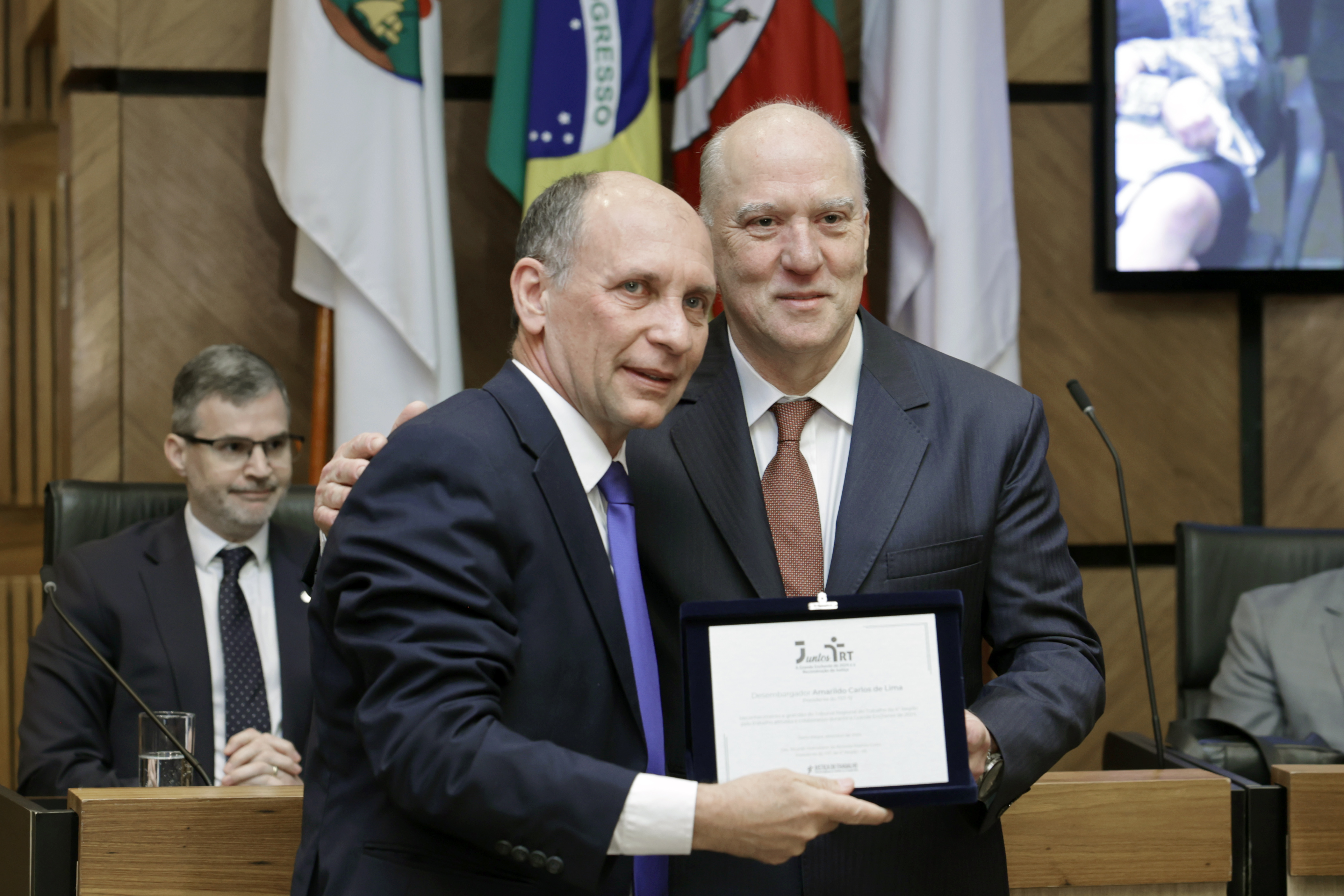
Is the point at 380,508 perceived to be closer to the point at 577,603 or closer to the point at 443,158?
the point at 577,603

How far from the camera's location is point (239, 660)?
297cm

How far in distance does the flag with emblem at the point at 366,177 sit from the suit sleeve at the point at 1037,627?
2.02 m

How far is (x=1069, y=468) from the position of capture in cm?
401

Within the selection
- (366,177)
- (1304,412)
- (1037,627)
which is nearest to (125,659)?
(366,177)

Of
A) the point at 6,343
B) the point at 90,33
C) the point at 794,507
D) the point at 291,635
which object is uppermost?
the point at 90,33

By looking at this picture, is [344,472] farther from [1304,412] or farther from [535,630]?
[1304,412]

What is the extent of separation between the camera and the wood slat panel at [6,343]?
5.09 meters

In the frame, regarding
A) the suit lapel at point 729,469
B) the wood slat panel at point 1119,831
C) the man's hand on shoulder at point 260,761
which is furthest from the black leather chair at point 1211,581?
the man's hand on shoulder at point 260,761

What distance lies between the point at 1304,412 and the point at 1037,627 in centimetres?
290

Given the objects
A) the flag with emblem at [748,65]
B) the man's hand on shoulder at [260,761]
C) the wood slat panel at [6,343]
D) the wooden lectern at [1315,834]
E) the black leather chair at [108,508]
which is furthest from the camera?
the wood slat panel at [6,343]

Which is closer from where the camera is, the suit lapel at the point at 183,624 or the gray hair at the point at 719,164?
the gray hair at the point at 719,164

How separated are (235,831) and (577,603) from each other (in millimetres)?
783

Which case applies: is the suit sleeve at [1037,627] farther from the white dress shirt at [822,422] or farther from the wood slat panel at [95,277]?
the wood slat panel at [95,277]

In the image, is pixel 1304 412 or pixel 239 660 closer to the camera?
pixel 239 660
